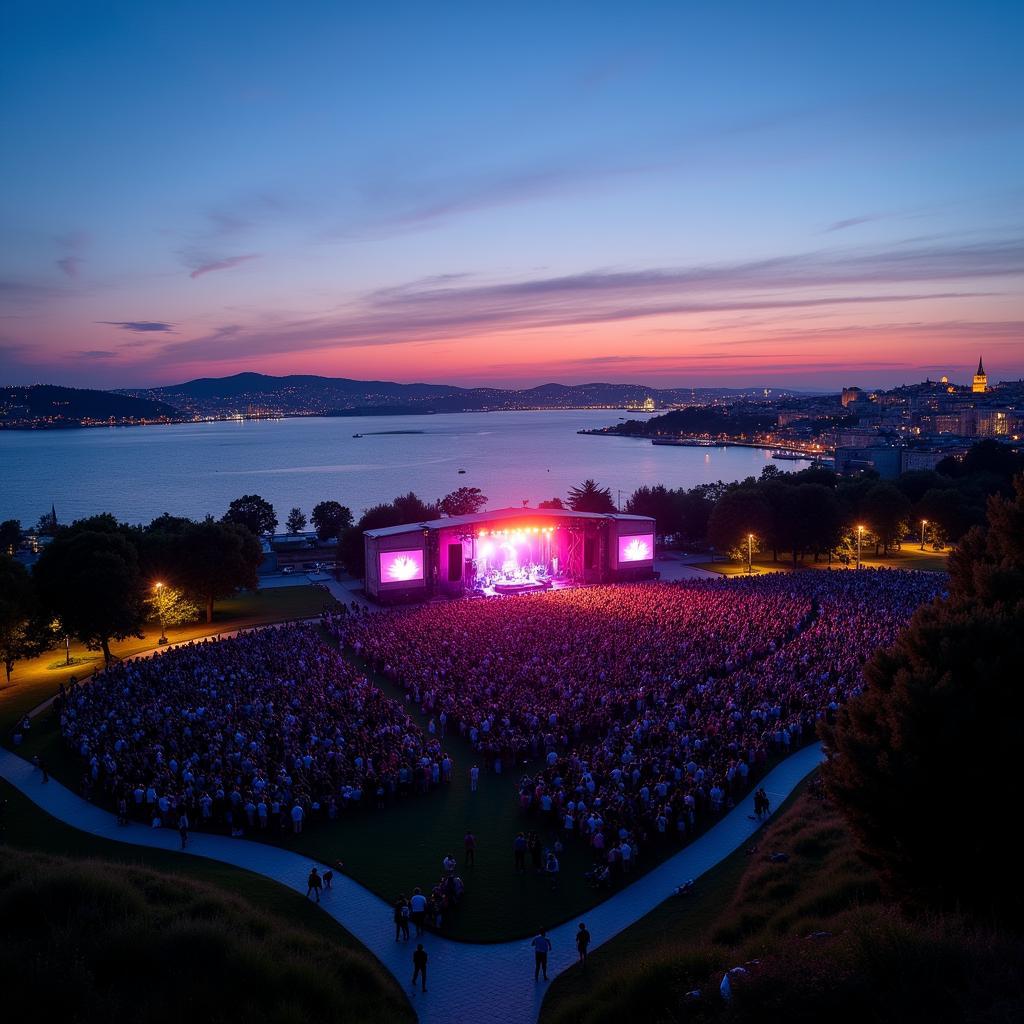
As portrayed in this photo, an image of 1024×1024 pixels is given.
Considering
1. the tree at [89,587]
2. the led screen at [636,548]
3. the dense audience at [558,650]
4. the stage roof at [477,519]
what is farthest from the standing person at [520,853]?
the led screen at [636,548]

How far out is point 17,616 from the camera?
2262 cm

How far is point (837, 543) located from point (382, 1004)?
130 feet

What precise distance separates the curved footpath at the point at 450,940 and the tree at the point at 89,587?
9.78 m

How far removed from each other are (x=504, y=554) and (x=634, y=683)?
18.4 meters

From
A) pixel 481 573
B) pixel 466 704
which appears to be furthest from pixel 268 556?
pixel 466 704

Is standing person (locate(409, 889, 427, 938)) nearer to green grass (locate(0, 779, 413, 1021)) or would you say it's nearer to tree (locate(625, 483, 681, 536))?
green grass (locate(0, 779, 413, 1021))

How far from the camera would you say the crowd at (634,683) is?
1304 cm

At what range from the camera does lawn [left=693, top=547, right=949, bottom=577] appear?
40.4 metres

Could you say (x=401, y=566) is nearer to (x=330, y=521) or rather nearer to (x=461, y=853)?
(x=461, y=853)

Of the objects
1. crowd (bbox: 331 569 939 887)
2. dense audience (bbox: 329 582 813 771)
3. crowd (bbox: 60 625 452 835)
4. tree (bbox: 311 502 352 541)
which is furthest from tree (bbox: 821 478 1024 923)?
tree (bbox: 311 502 352 541)

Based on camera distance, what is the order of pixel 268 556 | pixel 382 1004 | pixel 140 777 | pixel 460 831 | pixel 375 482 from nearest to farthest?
pixel 382 1004 → pixel 460 831 → pixel 140 777 → pixel 268 556 → pixel 375 482

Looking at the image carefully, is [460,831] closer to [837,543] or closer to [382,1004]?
[382,1004]

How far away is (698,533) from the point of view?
50.0 m

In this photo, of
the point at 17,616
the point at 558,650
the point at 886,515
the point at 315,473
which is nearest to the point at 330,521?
the point at 17,616
